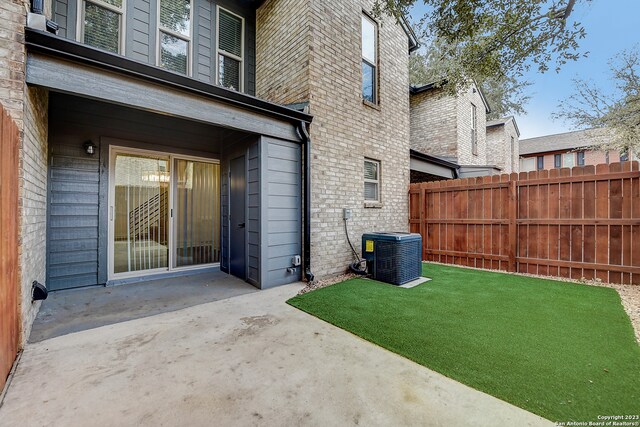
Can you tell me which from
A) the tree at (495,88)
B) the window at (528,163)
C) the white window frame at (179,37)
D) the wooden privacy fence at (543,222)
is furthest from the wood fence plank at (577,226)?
the window at (528,163)

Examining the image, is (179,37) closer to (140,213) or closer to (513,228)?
(140,213)

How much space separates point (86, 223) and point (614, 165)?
27.3ft

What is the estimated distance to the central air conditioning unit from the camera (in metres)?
4.36

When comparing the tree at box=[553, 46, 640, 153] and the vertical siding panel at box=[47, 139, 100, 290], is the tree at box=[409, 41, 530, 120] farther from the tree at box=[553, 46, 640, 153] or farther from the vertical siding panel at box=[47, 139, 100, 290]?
the vertical siding panel at box=[47, 139, 100, 290]

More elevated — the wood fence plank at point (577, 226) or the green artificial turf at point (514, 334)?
the wood fence plank at point (577, 226)

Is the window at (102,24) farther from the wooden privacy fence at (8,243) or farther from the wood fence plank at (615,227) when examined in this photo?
the wood fence plank at (615,227)

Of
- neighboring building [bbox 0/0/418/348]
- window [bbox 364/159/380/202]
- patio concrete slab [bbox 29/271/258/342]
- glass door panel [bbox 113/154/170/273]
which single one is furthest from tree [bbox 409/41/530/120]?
patio concrete slab [bbox 29/271/258/342]

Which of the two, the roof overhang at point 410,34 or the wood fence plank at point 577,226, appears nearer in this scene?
the wood fence plank at point 577,226

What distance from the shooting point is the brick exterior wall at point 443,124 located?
9.64m

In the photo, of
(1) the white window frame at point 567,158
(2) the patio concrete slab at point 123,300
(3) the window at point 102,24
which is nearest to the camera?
(2) the patio concrete slab at point 123,300

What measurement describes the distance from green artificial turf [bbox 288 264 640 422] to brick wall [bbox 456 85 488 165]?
6.77 m

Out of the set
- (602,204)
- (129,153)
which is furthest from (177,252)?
(602,204)

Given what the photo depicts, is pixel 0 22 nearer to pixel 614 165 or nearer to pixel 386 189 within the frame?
pixel 386 189

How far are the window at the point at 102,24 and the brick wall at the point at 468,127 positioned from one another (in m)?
9.44
